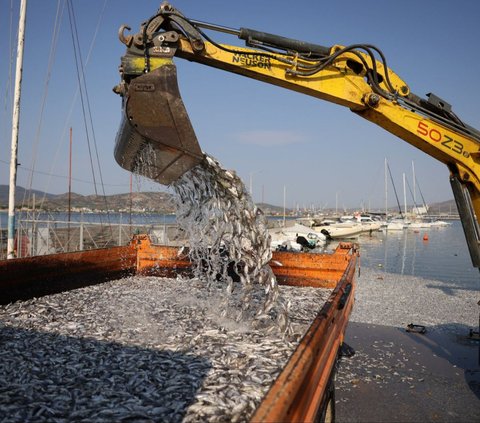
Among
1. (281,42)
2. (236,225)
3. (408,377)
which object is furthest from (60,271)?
(408,377)

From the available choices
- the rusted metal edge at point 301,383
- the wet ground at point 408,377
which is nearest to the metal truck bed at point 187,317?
the rusted metal edge at point 301,383

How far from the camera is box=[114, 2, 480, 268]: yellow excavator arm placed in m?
5.20

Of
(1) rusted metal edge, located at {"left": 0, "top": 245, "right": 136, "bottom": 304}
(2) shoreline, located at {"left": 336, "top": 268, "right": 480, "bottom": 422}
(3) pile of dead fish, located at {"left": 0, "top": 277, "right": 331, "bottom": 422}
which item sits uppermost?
(1) rusted metal edge, located at {"left": 0, "top": 245, "right": 136, "bottom": 304}

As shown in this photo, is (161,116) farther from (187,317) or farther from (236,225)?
(187,317)

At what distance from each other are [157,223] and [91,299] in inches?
624

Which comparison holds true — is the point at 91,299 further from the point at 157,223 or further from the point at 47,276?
the point at 157,223

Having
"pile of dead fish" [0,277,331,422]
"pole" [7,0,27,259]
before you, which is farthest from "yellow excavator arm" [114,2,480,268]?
"pole" [7,0,27,259]

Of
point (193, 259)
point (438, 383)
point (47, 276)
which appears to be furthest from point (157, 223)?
point (438, 383)

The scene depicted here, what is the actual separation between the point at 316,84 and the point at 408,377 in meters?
5.90

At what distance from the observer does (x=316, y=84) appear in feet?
19.7

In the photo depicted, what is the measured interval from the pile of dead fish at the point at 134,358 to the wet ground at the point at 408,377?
1751 mm

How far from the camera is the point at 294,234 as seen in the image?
3509cm

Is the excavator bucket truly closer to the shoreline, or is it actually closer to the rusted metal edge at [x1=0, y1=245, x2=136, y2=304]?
the rusted metal edge at [x1=0, y1=245, x2=136, y2=304]

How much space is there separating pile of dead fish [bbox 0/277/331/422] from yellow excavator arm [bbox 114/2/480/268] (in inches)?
91.8
